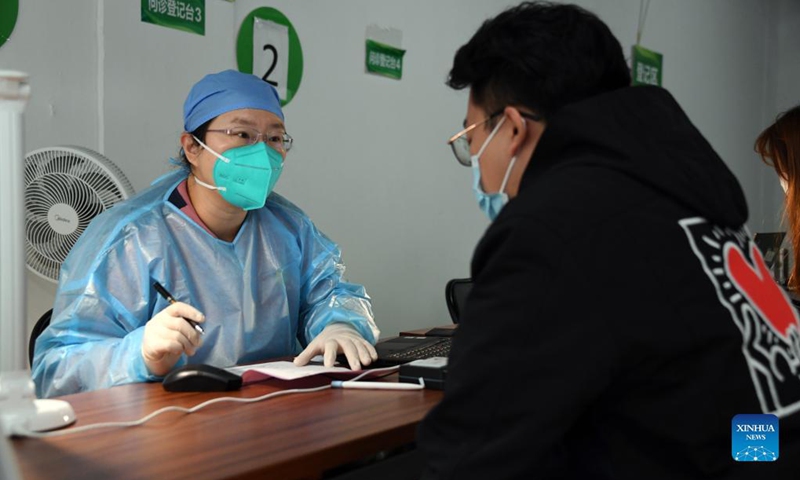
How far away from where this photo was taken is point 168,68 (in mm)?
2621

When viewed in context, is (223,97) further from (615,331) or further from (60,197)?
(615,331)

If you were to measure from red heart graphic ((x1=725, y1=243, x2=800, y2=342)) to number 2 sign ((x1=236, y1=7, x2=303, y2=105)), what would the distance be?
2.28 meters

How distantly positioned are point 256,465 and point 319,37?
2.50 meters

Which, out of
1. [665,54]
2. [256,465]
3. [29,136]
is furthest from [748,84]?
[256,465]

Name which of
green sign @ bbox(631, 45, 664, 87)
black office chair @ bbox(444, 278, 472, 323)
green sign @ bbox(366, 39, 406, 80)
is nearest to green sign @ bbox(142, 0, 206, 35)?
green sign @ bbox(366, 39, 406, 80)

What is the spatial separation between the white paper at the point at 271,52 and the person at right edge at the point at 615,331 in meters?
2.18

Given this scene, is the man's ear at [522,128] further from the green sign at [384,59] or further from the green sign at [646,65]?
the green sign at [646,65]

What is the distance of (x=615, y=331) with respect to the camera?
83 centimetres

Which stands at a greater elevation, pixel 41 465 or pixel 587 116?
pixel 587 116

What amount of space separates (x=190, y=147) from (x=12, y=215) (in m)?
1.07

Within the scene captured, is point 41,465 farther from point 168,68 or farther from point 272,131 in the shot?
point 168,68

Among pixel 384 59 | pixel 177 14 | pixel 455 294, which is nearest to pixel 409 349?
pixel 455 294

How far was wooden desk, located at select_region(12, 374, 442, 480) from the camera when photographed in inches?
39.3

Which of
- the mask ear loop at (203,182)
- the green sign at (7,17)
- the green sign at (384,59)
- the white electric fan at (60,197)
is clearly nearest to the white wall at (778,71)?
the green sign at (384,59)
